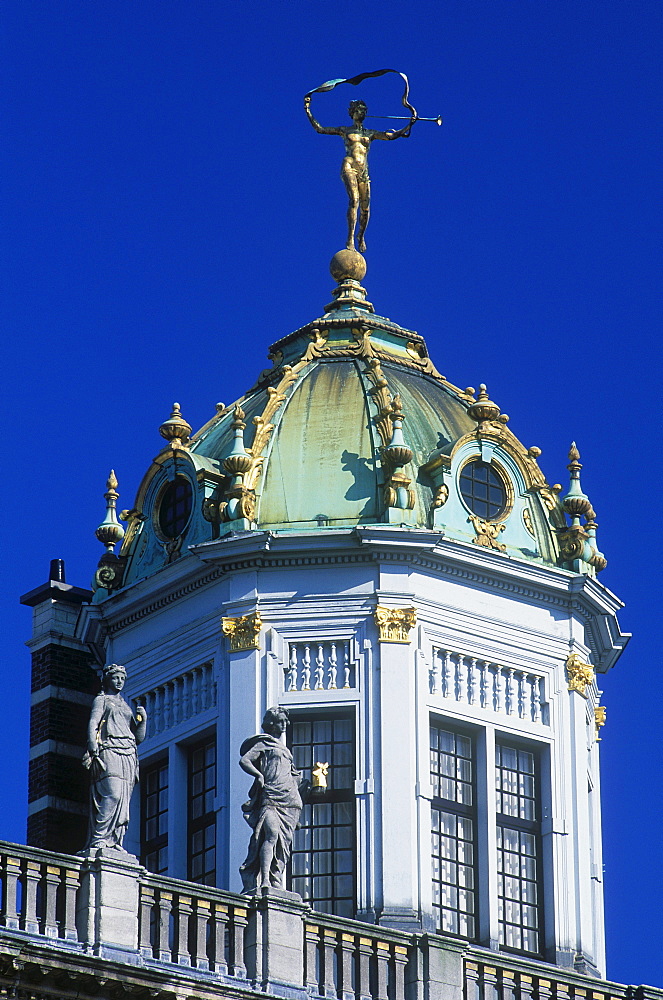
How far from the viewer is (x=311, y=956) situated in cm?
3809

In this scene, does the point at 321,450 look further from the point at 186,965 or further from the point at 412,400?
the point at 186,965

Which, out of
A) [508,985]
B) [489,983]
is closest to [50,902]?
[489,983]

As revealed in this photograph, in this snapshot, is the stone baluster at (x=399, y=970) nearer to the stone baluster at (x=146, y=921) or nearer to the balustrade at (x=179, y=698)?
the stone baluster at (x=146, y=921)

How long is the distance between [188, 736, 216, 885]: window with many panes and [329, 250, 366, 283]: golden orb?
9.49 metres

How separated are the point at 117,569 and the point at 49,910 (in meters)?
13.5

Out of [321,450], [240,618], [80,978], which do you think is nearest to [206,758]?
[240,618]

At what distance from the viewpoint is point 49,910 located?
36094mm

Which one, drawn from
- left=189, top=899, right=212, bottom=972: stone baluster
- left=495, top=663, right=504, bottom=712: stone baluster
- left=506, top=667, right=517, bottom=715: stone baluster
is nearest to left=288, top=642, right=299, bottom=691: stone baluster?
left=495, top=663, right=504, bottom=712: stone baluster

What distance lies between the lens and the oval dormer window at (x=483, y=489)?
47906 millimetres

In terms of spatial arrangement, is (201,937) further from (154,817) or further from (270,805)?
(154,817)

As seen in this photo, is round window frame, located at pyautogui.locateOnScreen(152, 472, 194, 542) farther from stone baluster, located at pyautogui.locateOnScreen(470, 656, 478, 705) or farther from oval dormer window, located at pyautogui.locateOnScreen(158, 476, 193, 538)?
stone baluster, located at pyautogui.locateOnScreen(470, 656, 478, 705)

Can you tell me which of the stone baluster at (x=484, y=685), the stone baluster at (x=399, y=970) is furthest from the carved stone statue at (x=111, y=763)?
the stone baluster at (x=484, y=685)

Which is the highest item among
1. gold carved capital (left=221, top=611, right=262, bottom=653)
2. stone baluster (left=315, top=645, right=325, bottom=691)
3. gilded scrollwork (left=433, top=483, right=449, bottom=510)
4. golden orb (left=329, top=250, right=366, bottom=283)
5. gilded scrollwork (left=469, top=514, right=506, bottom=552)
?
golden orb (left=329, top=250, right=366, bottom=283)

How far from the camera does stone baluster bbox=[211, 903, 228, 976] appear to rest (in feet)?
122
